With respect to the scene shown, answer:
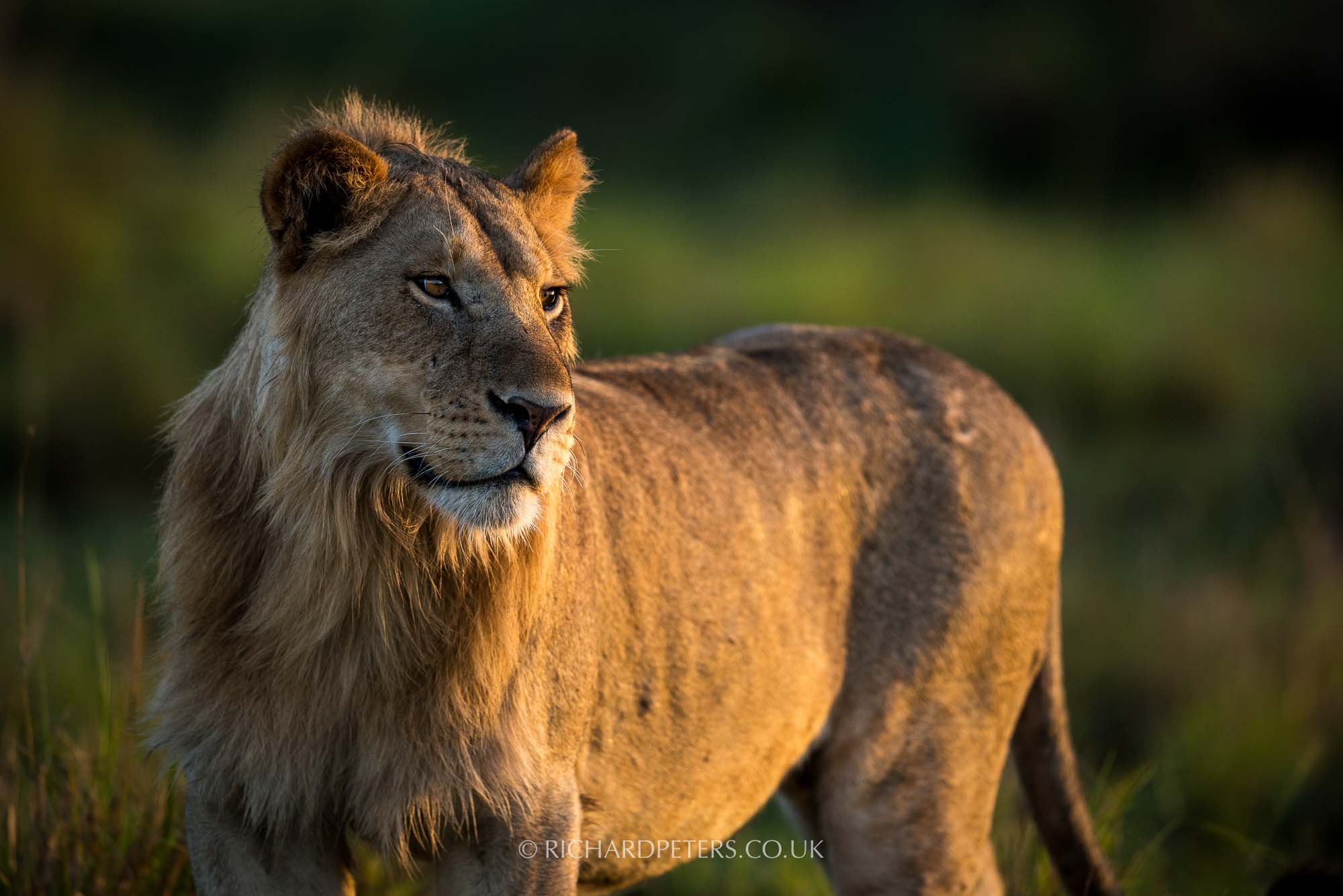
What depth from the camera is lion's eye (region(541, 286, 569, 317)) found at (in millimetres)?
3684

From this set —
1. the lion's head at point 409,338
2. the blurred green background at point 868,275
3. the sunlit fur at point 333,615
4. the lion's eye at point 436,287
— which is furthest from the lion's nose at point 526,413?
the blurred green background at point 868,275

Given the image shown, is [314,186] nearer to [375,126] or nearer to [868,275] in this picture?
[375,126]

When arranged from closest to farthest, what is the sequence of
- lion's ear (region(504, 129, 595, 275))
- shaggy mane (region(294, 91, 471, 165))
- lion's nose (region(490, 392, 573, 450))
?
lion's nose (region(490, 392, 573, 450)) < shaggy mane (region(294, 91, 471, 165)) < lion's ear (region(504, 129, 595, 275))

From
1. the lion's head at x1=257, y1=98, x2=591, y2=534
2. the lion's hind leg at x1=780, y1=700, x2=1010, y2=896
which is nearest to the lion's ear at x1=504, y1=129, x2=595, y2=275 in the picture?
the lion's head at x1=257, y1=98, x2=591, y2=534

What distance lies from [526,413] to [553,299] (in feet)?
1.87

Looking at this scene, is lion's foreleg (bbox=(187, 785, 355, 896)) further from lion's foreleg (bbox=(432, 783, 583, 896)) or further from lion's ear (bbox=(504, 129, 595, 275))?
lion's ear (bbox=(504, 129, 595, 275))

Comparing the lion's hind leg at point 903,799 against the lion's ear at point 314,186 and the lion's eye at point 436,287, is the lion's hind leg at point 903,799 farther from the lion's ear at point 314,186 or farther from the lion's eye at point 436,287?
the lion's ear at point 314,186

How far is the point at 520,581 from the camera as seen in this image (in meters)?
3.52

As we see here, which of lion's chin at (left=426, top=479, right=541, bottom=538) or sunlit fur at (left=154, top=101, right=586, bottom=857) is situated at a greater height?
lion's chin at (left=426, top=479, right=541, bottom=538)

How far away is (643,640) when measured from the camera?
3994mm

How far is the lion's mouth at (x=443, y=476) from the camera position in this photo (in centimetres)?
326

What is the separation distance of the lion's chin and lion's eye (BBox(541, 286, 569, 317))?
0.54m

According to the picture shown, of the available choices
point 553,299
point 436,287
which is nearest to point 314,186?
point 436,287

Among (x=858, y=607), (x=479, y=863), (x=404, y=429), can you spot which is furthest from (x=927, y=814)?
(x=404, y=429)
